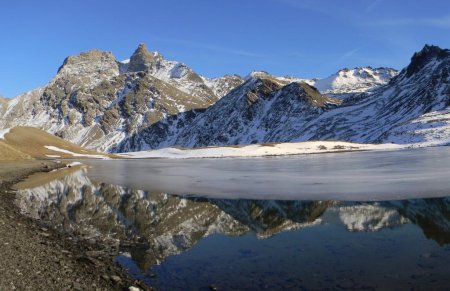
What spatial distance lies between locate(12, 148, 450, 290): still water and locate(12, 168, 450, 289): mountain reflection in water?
6 centimetres

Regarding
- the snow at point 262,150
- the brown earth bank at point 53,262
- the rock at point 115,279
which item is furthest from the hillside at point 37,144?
the rock at point 115,279

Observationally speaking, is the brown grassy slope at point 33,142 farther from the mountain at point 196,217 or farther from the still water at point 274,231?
the mountain at point 196,217

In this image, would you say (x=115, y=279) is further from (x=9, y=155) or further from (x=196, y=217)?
(x=9, y=155)

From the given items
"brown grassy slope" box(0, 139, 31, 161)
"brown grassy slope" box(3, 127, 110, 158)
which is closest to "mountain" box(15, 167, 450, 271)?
"brown grassy slope" box(0, 139, 31, 161)

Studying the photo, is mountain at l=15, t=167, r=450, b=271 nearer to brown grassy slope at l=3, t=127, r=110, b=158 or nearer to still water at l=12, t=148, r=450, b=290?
still water at l=12, t=148, r=450, b=290

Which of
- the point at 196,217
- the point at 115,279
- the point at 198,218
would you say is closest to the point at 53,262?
the point at 115,279

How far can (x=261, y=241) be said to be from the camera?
19656 mm

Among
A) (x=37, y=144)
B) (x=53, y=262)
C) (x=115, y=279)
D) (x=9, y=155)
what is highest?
(x=37, y=144)

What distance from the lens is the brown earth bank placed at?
43.6 ft

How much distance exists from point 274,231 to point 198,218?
5913 millimetres

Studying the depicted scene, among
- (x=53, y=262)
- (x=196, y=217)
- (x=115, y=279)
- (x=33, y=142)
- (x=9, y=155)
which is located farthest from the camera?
(x=33, y=142)

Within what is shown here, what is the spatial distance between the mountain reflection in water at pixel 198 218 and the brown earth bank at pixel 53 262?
1.12 metres

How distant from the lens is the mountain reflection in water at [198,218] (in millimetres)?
19750

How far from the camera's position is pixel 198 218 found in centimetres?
2577
